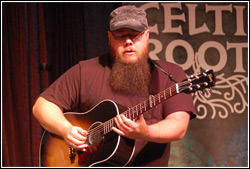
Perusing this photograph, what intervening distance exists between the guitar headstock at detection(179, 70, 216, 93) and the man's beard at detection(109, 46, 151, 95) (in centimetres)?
43

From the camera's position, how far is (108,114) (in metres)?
2.16

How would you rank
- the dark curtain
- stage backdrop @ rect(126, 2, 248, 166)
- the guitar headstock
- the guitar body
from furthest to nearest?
stage backdrop @ rect(126, 2, 248, 166)
the dark curtain
the guitar body
the guitar headstock

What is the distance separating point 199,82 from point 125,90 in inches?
24.0

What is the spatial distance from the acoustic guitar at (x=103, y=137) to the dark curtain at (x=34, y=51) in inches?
40.5

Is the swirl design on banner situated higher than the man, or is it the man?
the man

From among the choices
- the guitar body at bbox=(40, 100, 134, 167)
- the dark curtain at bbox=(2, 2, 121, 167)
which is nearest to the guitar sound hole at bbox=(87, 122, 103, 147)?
the guitar body at bbox=(40, 100, 134, 167)

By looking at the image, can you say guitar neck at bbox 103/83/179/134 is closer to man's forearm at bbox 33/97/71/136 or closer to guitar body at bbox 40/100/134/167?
guitar body at bbox 40/100/134/167

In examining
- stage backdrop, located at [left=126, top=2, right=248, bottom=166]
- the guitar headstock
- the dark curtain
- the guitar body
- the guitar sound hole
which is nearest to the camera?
the guitar headstock

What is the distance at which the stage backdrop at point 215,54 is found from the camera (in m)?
3.84

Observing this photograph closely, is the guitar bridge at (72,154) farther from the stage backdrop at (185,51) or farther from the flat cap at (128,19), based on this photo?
the stage backdrop at (185,51)

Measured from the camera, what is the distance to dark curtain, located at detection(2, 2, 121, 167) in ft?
11.1

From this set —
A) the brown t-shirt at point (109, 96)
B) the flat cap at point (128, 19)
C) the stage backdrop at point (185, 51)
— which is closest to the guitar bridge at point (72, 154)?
the brown t-shirt at point (109, 96)

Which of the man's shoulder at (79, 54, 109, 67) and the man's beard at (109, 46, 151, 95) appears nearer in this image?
the man's beard at (109, 46, 151, 95)

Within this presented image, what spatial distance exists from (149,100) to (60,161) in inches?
35.3
